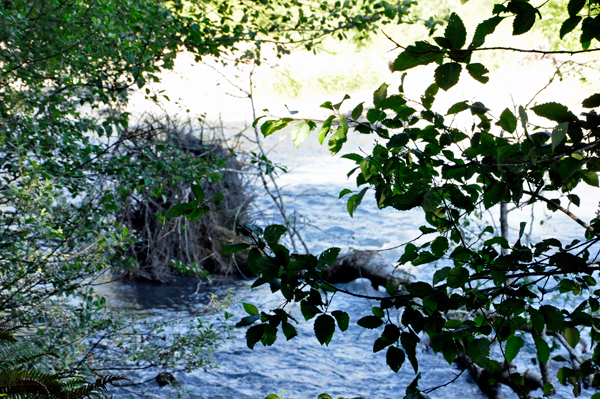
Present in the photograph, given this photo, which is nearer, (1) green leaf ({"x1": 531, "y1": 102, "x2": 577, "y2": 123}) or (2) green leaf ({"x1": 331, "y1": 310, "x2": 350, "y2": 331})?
(1) green leaf ({"x1": 531, "y1": 102, "x2": 577, "y2": 123})

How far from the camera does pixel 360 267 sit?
5.64 meters

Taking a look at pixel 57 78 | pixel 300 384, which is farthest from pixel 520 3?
pixel 300 384

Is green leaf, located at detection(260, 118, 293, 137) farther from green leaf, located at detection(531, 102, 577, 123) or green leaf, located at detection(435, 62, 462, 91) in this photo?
green leaf, located at detection(531, 102, 577, 123)

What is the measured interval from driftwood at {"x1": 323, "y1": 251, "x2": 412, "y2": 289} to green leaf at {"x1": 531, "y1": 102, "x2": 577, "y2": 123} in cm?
451

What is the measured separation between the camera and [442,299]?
106cm

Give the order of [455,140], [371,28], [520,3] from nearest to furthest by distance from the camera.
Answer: [520,3], [455,140], [371,28]

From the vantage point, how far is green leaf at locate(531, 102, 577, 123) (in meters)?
0.92

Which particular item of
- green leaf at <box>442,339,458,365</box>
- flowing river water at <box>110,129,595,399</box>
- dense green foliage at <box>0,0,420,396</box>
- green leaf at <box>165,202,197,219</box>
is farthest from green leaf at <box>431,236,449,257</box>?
flowing river water at <box>110,129,595,399</box>

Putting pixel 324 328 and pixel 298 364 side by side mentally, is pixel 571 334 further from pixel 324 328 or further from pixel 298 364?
pixel 298 364

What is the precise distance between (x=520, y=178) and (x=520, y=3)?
0.34 metres

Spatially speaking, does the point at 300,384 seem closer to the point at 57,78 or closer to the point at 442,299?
the point at 57,78

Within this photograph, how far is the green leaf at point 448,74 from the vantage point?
95 cm

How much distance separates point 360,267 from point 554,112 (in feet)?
15.7

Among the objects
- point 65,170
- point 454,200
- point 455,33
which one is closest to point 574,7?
point 455,33
